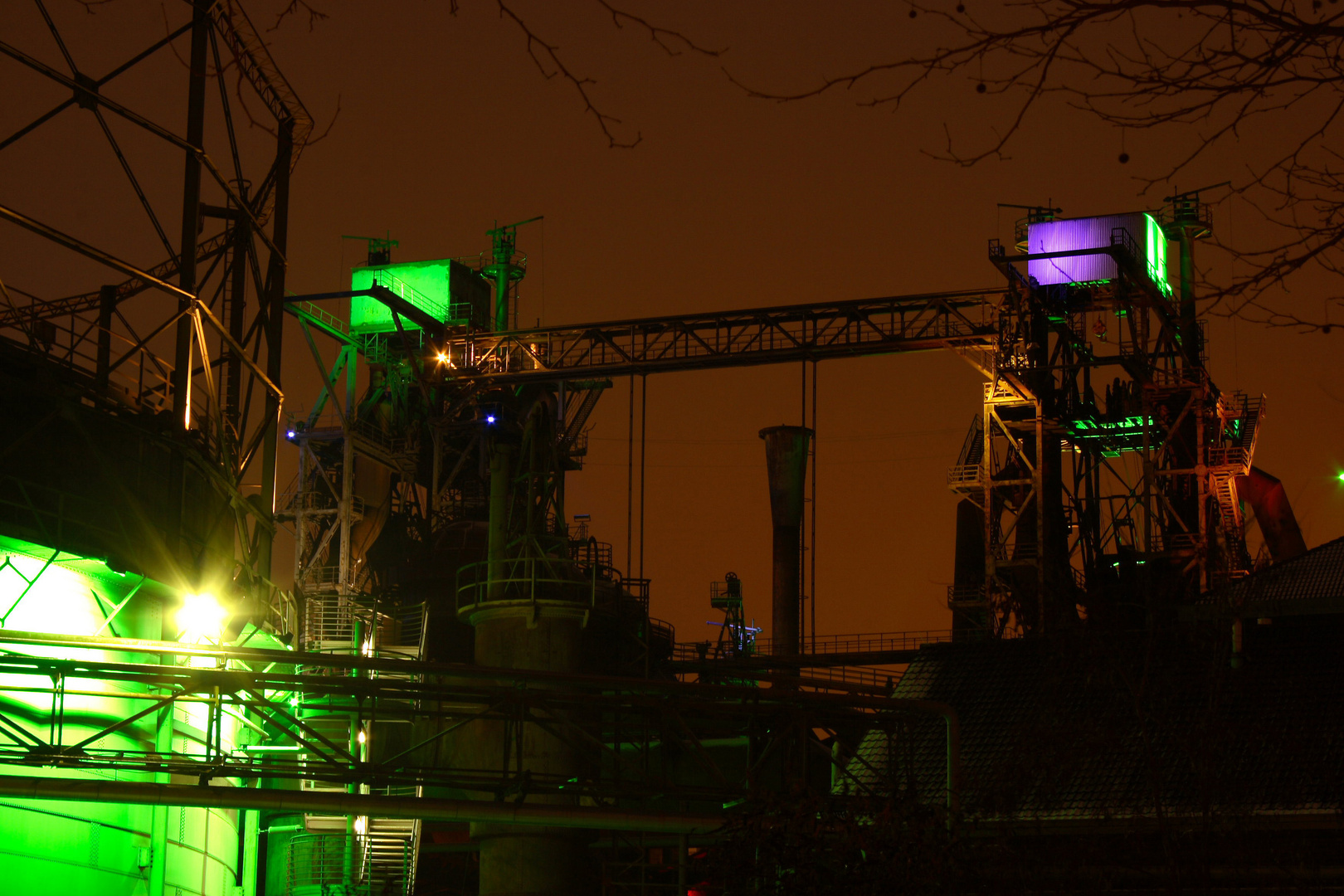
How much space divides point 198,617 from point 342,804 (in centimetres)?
550

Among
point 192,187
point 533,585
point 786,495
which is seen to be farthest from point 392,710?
point 786,495

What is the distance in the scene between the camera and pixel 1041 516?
138 ft

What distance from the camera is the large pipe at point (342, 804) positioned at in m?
17.3

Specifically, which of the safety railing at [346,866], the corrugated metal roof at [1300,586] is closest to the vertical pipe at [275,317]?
the safety railing at [346,866]

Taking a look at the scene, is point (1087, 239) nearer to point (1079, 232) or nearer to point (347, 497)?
point (1079, 232)

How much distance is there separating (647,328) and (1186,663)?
20.0 meters

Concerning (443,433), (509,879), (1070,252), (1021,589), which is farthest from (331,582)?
(1070,252)

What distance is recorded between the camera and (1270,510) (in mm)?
46438

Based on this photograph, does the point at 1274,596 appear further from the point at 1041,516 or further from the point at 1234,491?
the point at 1234,491

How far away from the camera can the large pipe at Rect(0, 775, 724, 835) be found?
17.3 m

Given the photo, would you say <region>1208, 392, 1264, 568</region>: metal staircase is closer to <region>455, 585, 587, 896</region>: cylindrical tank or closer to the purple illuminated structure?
the purple illuminated structure

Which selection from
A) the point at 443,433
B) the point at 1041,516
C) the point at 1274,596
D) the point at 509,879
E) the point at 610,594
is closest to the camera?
the point at 1274,596

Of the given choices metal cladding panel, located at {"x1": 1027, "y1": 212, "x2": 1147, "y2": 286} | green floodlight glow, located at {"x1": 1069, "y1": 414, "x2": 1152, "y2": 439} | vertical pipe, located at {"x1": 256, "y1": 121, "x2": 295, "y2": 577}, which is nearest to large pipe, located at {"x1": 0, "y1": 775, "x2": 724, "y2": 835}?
vertical pipe, located at {"x1": 256, "y1": 121, "x2": 295, "y2": 577}

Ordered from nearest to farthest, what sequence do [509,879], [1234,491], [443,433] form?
[509,879]
[1234,491]
[443,433]
